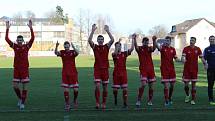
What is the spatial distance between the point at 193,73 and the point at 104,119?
4.17 metres

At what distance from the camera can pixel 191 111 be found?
1326 centimetres

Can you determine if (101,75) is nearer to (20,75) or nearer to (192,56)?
(20,75)

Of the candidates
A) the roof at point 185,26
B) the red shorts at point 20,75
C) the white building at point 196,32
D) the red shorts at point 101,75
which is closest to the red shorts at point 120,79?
the red shorts at point 101,75

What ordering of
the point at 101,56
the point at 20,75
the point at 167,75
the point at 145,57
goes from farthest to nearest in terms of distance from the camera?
the point at 167,75 < the point at 145,57 < the point at 20,75 < the point at 101,56

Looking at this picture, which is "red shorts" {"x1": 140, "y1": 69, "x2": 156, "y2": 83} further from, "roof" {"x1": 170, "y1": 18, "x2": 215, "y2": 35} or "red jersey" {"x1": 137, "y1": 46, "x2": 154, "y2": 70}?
"roof" {"x1": 170, "y1": 18, "x2": 215, "y2": 35}

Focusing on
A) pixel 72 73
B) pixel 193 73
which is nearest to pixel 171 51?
pixel 193 73

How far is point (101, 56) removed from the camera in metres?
14.0

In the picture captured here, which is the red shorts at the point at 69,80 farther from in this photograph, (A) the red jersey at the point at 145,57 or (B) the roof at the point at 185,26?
(B) the roof at the point at 185,26

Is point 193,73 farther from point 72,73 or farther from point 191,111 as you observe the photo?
point 72,73

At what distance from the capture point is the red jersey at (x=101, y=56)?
14.0 m

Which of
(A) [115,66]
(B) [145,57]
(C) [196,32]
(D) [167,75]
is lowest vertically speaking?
(D) [167,75]

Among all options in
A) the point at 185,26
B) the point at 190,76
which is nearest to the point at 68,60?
the point at 190,76

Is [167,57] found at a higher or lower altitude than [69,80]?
higher

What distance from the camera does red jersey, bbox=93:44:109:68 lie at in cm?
1395
